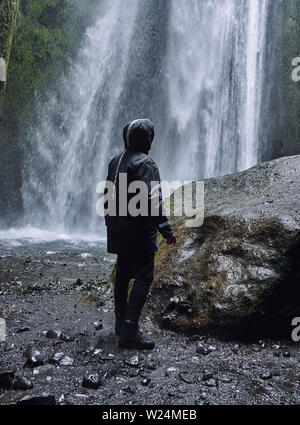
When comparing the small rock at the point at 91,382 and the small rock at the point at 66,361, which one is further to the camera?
the small rock at the point at 66,361

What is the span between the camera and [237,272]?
11.7 ft

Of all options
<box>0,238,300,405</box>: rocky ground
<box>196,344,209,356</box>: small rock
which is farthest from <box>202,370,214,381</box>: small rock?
<box>196,344,209,356</box>: small rock

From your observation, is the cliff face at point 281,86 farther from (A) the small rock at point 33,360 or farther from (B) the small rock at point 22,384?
(B) the small rock at point 22,384

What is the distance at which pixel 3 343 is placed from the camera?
3.21m

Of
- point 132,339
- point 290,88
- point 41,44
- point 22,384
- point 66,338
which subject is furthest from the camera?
point 290,88

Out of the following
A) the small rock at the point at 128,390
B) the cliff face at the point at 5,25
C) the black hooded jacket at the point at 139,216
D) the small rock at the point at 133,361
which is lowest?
the small rock at the point at 128,390

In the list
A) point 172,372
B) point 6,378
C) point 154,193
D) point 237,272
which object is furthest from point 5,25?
point 172,372

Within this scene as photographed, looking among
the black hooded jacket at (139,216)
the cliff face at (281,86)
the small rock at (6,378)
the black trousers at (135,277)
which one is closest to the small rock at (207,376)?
the black trousers at (135,277)

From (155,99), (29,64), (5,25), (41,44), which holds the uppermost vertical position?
(41,44)

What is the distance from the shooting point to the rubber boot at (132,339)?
10.3 ft

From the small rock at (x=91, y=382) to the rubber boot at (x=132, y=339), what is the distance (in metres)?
0.63

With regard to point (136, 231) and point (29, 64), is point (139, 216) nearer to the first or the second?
point (136, 231)

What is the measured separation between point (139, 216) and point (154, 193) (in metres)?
0.25

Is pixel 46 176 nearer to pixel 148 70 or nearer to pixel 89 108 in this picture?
pixel 89 108
